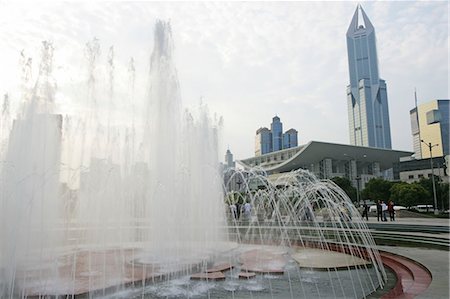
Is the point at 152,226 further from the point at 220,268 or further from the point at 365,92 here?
the point at 365,92

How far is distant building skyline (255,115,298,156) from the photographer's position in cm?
13100

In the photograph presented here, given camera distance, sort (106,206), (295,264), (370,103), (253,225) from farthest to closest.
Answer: (370,103) < (253,225) < (106,206) < (295,264)

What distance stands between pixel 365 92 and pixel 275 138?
46086 millimetres

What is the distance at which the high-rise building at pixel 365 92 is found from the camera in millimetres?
145750

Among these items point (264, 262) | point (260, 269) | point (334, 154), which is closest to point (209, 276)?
point (260, 269)

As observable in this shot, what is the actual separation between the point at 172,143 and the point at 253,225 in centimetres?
955

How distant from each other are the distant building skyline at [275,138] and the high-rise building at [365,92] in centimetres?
3398

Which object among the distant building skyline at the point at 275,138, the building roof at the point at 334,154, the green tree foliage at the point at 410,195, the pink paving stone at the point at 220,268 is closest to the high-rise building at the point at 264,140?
the distant building skyline at the point at 275,138

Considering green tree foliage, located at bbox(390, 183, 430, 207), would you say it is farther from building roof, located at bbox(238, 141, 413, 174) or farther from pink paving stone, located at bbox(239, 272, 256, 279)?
pink paving stone, located at bbox(239, 272, 256, 279)

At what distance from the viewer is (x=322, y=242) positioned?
1135cm

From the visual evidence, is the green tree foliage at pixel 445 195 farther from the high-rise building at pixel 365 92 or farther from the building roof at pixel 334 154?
the high-rise building at pixel 365 92

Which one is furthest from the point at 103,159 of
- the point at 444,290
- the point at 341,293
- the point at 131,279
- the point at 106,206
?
the point at 444,290

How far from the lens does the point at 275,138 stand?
13200 cm

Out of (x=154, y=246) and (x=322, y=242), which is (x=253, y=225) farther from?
(x=154, y=246)
